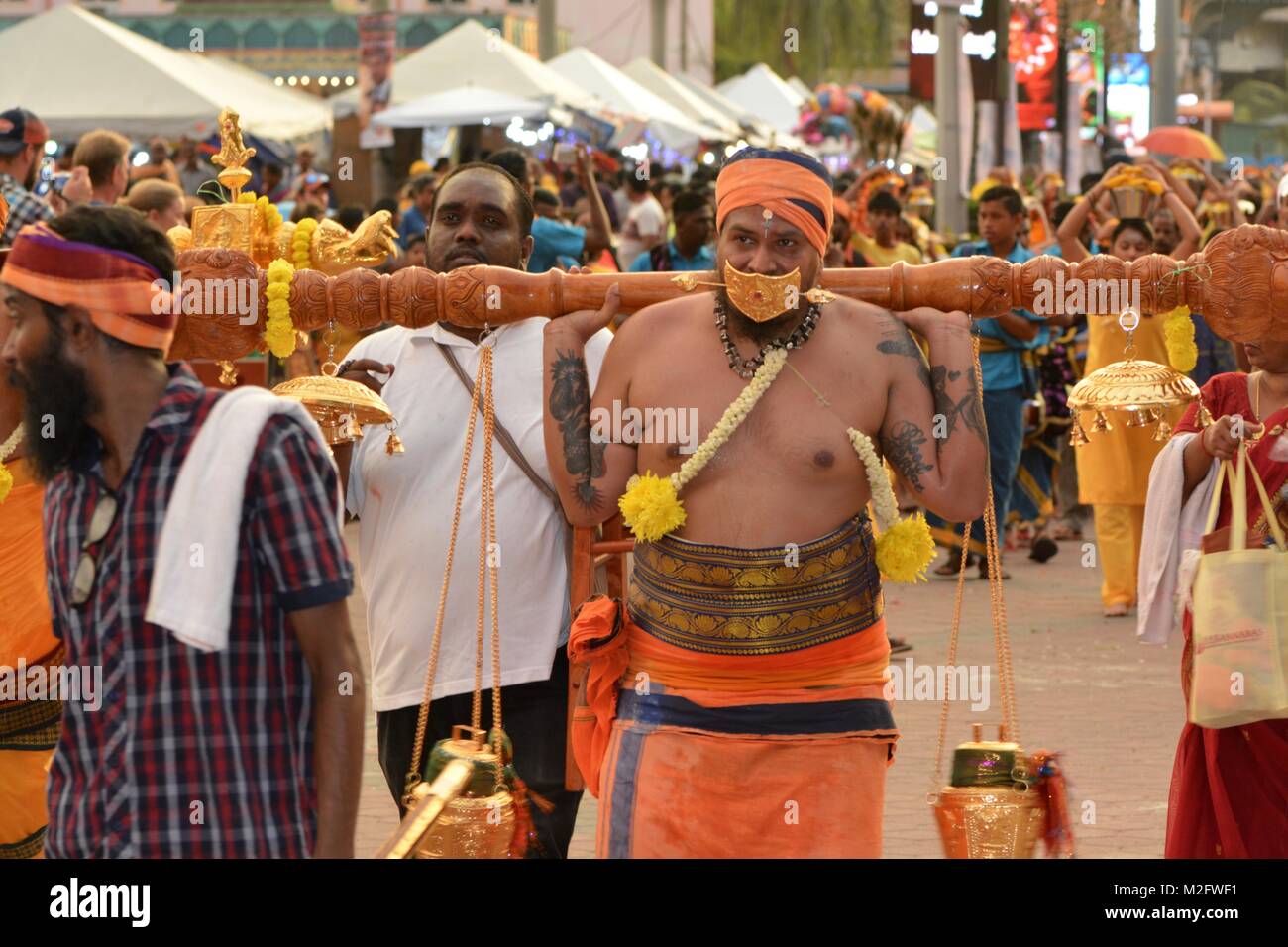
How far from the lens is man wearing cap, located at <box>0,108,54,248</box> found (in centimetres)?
820

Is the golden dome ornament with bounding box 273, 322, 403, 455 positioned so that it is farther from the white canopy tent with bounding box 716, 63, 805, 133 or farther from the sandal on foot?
the white canopy tent with bounding box 716, 63, 805, 133

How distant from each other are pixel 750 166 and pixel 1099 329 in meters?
7.03

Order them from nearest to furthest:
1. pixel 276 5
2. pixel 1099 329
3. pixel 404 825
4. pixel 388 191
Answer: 1. pixel 404 825
2. pixel 1099 329
3. pixel 388 191
4. pixel 276 5

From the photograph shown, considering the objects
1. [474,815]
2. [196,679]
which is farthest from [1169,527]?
[196,679]

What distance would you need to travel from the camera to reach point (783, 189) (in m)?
4.14

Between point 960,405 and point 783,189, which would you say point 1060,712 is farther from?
point 783,189

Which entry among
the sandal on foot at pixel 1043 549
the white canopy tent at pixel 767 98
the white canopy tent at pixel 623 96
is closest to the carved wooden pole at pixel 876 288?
the sandal on foot at pixel 1043 549

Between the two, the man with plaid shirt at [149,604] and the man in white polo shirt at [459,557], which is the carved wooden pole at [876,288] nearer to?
the man in white polo shirt at [459,557]

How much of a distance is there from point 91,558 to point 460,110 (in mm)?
20662

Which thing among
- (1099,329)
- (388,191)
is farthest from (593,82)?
(1099,329)

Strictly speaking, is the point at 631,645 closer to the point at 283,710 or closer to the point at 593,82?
the point at 283,710

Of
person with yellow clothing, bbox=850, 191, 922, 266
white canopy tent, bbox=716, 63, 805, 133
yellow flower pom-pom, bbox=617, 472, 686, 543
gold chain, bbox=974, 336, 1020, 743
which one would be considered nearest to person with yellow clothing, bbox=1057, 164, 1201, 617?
person with yellow clothing, bbox=850, 191, 922, 266

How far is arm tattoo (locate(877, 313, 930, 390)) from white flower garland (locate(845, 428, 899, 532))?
19 centimetres
